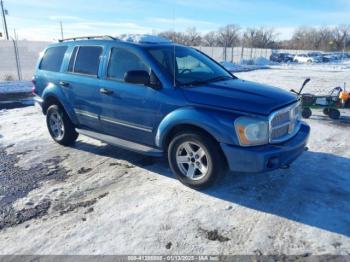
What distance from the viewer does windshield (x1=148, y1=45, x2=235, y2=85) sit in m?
4.86

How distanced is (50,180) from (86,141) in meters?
1.92

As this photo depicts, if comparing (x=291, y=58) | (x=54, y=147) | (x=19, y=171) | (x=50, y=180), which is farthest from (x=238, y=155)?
(x=291, y=58)

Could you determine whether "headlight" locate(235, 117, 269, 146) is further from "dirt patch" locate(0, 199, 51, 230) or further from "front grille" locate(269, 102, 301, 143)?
"dirt patch" locate(0, 199, 51, 230)

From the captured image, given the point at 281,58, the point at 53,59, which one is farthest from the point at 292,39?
the point at 53,59

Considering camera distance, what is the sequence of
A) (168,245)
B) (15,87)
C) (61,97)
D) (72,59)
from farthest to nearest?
(15,87)
(61,97)
(72,59)
(168,245)

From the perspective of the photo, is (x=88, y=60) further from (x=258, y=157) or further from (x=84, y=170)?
(x=258, y=157)

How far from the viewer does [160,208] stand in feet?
13.6

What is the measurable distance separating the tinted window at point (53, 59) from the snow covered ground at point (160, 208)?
1.67 m

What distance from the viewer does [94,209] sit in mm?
4156

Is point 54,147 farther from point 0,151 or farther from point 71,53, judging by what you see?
point 71,53

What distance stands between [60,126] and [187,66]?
112 inches

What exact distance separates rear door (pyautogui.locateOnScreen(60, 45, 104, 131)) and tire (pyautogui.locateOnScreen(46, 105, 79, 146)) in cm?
44

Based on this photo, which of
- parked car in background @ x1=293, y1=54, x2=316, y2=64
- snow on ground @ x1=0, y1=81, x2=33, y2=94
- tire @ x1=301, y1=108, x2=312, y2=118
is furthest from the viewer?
parked car in background @ x1=293, y1=54, x2=316, y2=64

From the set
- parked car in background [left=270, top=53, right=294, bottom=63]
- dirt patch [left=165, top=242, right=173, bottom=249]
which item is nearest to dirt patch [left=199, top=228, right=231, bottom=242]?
dirt patch [left=165, top=242, right=173, bottom=249]
